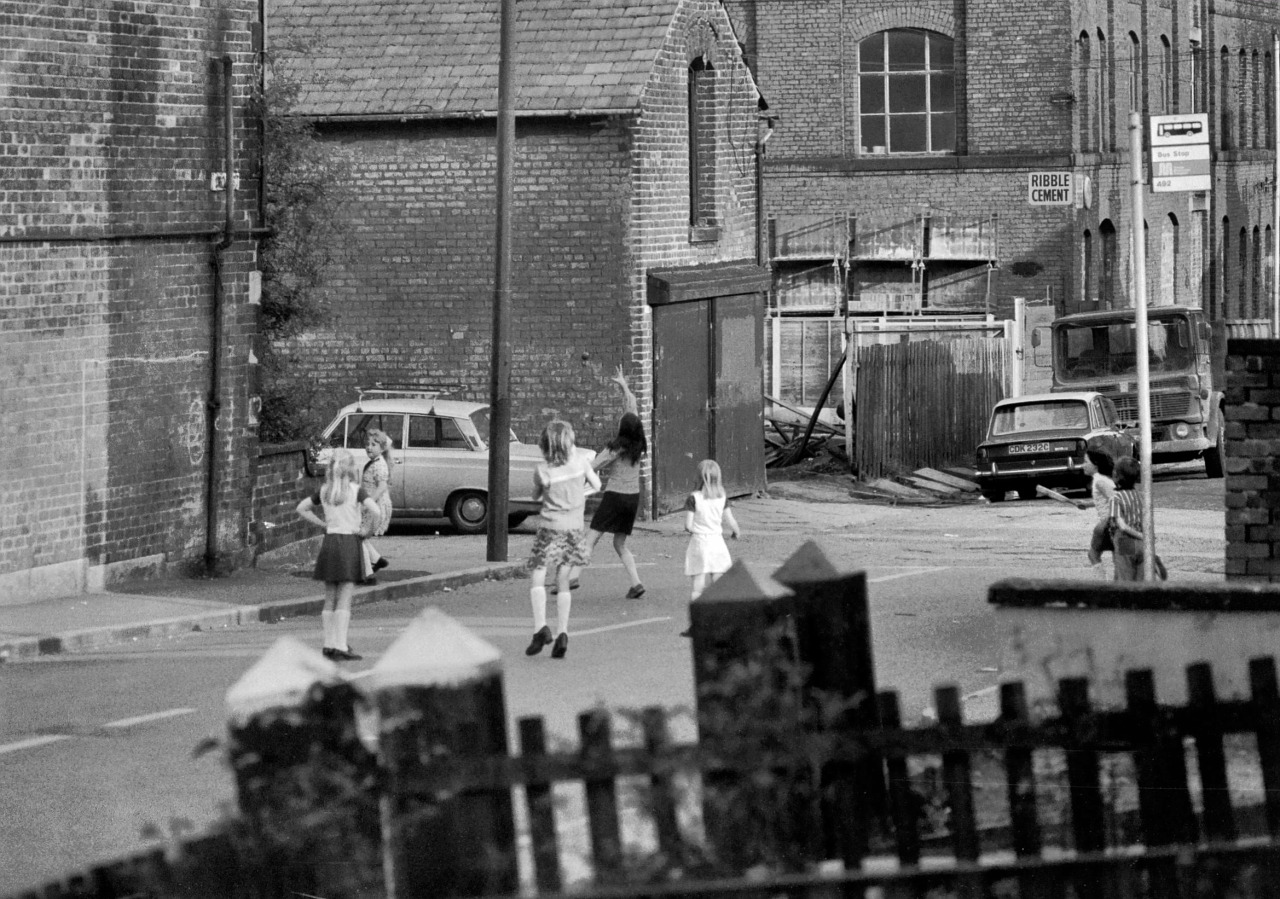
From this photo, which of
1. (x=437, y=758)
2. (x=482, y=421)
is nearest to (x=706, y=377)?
(x=482, y=421)

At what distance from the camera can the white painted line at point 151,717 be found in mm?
11336

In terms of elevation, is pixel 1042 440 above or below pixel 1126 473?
above

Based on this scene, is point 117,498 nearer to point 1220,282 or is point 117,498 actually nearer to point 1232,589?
point 1232,589

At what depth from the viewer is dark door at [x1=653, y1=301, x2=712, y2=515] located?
24703 mm

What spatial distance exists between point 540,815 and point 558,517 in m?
9.87

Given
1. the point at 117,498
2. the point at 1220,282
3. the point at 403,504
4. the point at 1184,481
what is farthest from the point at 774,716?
the point at 1220,282

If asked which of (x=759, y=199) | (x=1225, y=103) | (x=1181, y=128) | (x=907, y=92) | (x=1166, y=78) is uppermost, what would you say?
(x=1225, y=103)

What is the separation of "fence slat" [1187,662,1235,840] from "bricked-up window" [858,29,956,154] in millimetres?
34567

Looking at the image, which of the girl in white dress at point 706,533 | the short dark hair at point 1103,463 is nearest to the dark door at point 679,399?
the girl in white dress at point 706,533

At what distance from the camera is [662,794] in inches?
171

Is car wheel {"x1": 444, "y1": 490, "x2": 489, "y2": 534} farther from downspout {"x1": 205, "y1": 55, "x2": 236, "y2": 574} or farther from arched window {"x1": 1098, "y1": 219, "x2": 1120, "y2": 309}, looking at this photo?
arched window {"x1": 1098, "y1": 219, "x2": 1120, "y2": 309}

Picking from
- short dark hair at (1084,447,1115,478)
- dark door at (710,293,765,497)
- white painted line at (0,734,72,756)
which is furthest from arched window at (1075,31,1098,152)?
white painted line at (0,734,72,756)

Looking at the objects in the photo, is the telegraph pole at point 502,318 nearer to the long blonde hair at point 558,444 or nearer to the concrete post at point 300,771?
the long blonde hair at point 558,444

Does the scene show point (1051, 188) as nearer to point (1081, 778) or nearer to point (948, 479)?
point (948, 479)
